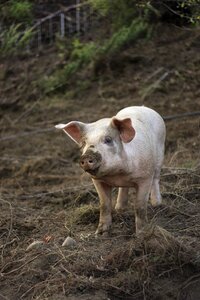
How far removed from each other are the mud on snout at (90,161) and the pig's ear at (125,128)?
441 millimetres

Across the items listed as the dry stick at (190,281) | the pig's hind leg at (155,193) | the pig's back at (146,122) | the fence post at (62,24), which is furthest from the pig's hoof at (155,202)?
the fence post at (62,24)

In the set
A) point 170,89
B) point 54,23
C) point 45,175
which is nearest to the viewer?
point 45,175

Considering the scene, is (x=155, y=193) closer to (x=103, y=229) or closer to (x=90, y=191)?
(x=103, y=229)

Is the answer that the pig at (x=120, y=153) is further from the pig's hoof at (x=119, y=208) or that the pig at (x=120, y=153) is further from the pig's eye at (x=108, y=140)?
the pig's hoof at (x=119, y=208)

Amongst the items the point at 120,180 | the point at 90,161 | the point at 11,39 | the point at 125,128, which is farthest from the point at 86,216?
the point at 11,39

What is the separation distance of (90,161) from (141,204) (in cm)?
99

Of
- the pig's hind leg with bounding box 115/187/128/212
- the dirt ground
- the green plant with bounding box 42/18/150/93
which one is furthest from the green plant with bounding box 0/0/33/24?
the pig's hind leg with bounding box 115/187/128/212

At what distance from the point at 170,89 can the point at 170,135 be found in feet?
7.82

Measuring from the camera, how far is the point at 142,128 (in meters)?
6.06

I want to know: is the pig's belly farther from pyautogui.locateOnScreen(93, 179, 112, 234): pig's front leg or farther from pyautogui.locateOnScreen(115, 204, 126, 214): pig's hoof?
pyautogui.locateOnScreen(115, 204, 126, 214): pig's hoof

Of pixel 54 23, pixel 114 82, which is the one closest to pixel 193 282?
pixel 114 82

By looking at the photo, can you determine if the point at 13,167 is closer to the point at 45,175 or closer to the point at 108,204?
the point at 45,175

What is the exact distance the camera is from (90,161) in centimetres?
504

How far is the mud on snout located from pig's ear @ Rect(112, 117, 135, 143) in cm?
44
